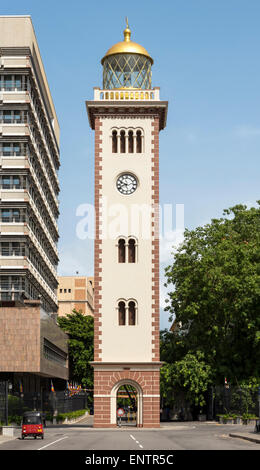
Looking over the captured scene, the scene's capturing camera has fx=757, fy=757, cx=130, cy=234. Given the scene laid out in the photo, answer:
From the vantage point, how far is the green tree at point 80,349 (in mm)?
109000

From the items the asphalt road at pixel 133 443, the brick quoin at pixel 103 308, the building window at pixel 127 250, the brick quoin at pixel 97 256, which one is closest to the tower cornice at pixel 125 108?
the brick quoin at pixel 103 308

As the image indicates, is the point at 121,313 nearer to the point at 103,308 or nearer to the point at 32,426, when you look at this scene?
the point at 103,308

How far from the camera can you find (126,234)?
204 ft

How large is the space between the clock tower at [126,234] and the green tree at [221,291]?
8.82 metres

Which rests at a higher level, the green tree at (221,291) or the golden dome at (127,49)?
the golden dome at (127,49)

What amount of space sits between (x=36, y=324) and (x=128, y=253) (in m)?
13.9

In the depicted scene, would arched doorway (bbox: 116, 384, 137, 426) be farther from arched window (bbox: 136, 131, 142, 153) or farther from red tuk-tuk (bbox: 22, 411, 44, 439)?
arched window (bbox: 136, 131, 142, 153)

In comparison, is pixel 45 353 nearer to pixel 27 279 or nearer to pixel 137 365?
pixel 27 279

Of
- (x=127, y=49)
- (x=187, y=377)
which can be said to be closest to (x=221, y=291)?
(x=187, y=377)

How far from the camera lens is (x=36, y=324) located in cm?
7038

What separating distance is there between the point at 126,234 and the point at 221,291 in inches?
457

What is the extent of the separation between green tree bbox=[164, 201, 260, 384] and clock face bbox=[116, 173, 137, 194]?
36.5 feet

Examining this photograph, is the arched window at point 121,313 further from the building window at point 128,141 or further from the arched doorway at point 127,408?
the building window at point 128,141
